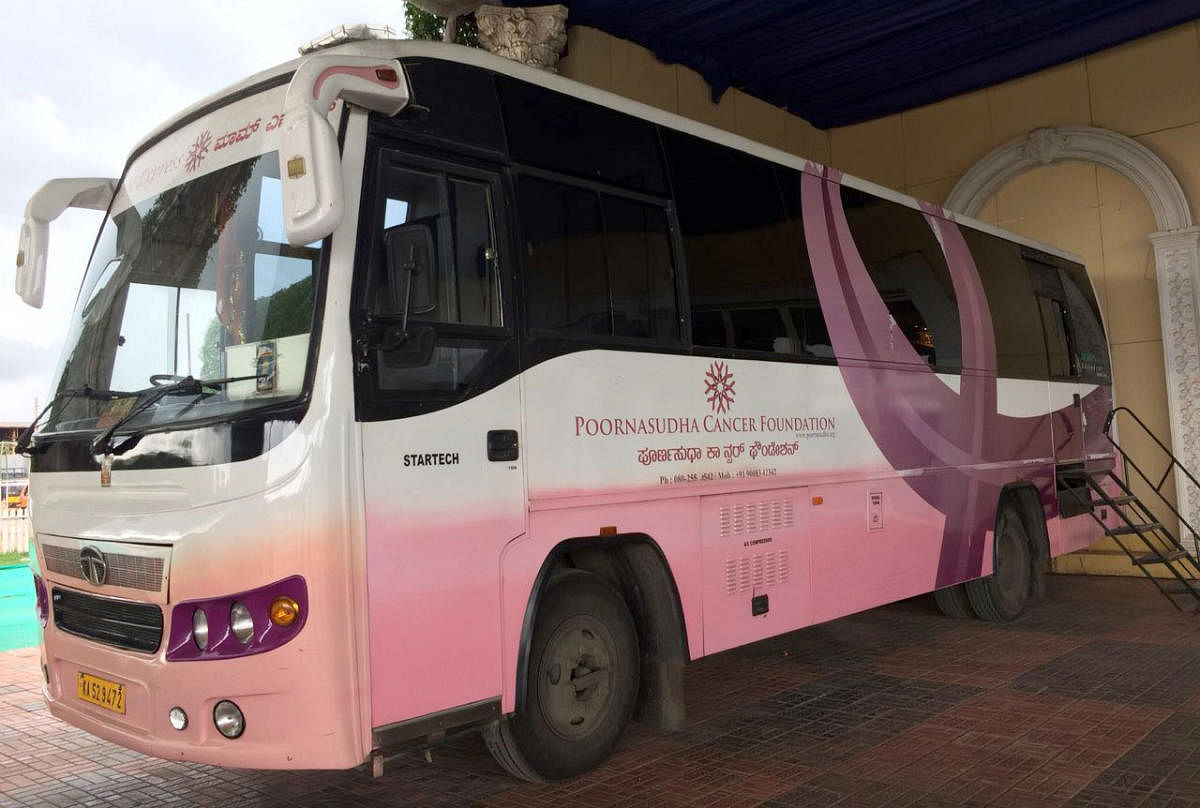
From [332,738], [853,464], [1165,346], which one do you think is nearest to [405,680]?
[332,738]

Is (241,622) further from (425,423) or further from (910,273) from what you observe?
(910,273)

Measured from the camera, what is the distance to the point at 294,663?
3.63m

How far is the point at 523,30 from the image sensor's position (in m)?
9.48

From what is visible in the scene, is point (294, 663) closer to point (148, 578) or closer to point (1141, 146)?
point (148, 578)

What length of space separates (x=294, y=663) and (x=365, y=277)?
147 cm

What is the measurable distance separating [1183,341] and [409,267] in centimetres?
1010

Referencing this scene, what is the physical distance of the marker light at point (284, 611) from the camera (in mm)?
3646

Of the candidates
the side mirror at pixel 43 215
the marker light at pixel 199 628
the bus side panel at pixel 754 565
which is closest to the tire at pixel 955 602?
the bus side panel at pixel 754 565

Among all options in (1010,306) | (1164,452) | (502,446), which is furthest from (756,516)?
(1164,452)

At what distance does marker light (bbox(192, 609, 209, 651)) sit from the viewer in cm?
376

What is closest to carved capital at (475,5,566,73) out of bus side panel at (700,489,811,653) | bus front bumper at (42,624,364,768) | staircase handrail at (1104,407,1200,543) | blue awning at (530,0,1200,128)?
blue awning at (530,0,1200,128)

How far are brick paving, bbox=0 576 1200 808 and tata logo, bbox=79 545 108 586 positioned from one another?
133 centimetres

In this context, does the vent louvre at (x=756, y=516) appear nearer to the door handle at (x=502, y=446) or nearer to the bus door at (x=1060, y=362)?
the door handle at (x=502, y=446)

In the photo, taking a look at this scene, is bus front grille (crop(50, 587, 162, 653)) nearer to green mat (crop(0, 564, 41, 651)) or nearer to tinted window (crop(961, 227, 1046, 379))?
green mat (crop(0, 564, 41, 651))
